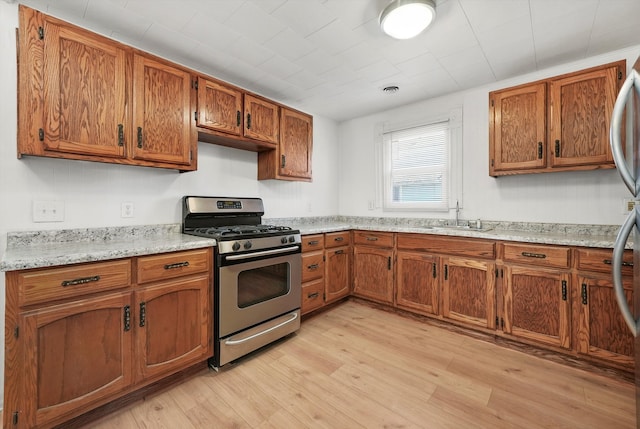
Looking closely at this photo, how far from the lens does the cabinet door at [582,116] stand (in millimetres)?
2064

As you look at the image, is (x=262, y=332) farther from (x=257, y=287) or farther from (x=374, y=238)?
(x=374, y=238)

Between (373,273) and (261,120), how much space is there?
2.02m

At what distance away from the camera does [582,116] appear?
7.06 feet

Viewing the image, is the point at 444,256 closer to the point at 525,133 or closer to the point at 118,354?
the point at 525,133

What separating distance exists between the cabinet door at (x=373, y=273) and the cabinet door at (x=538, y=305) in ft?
3.50

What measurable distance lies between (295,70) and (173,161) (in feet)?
4.42

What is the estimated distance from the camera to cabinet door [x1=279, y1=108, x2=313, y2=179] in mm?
2895

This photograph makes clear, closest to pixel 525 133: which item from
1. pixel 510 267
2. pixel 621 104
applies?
pixel 510 267

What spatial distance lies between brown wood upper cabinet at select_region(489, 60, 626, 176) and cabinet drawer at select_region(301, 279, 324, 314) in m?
2.01

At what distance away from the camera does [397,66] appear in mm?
2439

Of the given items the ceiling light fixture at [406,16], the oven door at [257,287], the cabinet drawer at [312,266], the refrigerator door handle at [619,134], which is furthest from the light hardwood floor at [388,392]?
the ceiling light fixture at [406,16]

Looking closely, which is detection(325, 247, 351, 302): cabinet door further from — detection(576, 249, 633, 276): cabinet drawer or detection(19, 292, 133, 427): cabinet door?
detection(576, 249, 633, 276): cabinet drawer

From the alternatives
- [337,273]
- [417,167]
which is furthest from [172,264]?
[417,167]

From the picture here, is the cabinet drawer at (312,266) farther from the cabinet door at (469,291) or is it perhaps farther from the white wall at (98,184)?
the cabinet door at (469,291)
